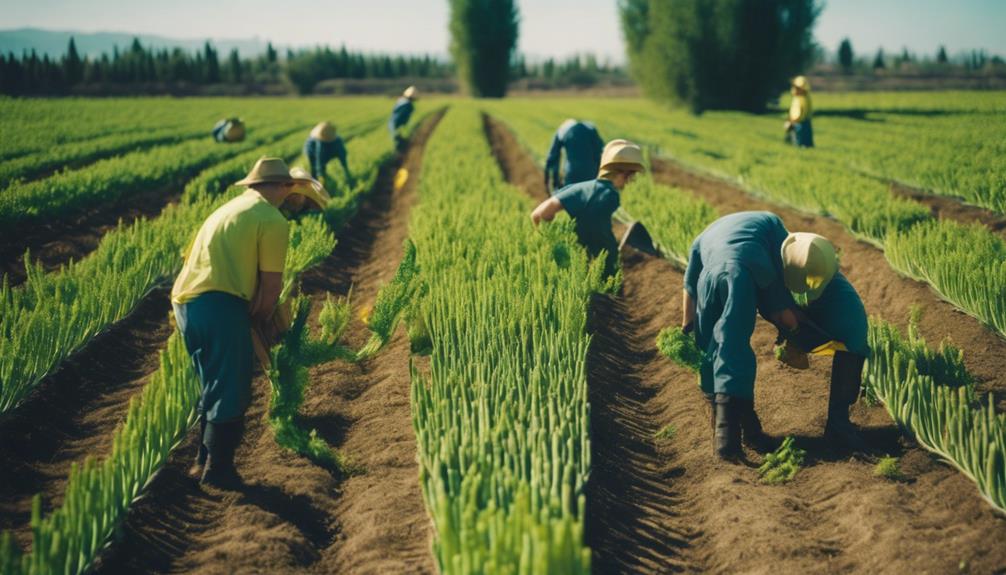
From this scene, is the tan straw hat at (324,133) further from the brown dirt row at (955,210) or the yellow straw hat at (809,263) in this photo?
the yellow straw hat at (809,263)

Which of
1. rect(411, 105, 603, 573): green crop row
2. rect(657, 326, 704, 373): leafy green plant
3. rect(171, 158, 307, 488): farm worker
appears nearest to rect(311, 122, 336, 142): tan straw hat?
rect(411, 105, 603, 573): green crop row

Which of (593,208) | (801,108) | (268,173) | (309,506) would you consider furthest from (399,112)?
(309,506)

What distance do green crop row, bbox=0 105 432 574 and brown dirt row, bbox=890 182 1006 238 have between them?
7.01 m

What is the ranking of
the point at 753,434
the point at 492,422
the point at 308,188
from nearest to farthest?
the point at 492,422, the point at 753,434, the point at 308,188

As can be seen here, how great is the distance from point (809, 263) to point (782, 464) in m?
0.90

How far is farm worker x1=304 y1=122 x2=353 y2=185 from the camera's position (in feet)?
32.8

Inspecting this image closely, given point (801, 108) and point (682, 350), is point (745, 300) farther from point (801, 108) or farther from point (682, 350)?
point (801, 108)

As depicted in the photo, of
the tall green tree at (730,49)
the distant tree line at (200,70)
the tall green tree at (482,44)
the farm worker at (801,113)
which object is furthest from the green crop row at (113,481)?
the tall green tree at (482,44)

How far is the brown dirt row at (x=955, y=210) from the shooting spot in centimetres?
815

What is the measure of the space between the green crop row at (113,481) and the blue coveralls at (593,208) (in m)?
2.75

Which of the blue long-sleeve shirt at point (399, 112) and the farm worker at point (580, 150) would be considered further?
the blue long-sleeve shirt at point (399, 112)

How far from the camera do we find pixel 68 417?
425cm

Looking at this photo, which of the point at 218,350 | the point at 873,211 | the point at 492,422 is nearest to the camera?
the point at 492,422

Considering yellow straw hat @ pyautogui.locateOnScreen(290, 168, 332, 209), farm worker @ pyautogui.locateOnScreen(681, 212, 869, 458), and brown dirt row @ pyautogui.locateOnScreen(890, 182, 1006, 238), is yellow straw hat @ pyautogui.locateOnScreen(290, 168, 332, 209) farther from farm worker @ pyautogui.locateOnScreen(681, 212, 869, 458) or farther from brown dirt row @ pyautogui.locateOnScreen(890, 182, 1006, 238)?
brown dirt row @ pyautogui.locateOnScreen(890, 182, 1006, 238)
